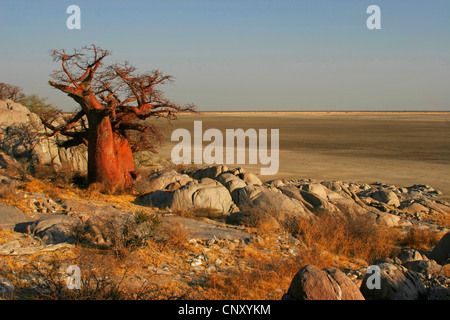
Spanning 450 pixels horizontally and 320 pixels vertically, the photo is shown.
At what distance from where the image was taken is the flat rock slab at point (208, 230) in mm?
8961

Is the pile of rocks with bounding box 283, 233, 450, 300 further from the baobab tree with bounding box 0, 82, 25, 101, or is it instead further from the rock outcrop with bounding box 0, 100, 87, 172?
the baobab tree with bounding box 0, 82, 25, 101

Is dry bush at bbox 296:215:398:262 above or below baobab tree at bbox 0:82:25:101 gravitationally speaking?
below

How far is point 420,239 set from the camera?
421 inches

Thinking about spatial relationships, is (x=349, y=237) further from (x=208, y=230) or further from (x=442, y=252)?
(x=208, y=230)

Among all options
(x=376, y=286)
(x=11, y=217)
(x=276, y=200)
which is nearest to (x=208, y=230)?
(x=276, y=200)

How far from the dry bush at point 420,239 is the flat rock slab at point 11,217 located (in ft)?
30.2

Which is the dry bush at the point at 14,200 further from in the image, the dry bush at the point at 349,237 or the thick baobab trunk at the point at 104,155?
the dry bush at the point at 349,237

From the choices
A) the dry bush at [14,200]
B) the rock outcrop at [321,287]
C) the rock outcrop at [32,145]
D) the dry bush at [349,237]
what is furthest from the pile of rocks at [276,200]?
the rock outcrop at [321,287]

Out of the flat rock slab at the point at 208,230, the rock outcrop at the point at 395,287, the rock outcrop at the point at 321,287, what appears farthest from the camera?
the flat rock slab at the point at 208,230

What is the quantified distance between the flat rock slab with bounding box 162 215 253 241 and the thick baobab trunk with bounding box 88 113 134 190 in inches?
125

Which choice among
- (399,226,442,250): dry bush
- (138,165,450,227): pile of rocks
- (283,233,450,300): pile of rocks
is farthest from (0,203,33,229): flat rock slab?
(399,226,442,250): dry bush

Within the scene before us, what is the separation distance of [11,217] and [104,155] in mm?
4413

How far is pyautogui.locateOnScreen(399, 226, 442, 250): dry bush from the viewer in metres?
10.6

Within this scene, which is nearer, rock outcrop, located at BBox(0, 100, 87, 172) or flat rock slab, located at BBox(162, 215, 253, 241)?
flat rock slab, located at BBox(162, 215, 253, 241)
